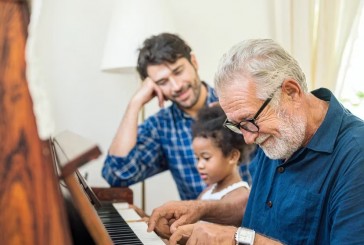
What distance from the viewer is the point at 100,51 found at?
107 inches

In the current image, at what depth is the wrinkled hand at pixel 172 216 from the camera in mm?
1332

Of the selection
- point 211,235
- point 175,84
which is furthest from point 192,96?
point 211,235

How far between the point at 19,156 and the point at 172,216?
856 mm

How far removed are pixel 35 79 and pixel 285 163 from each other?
0.81 metres

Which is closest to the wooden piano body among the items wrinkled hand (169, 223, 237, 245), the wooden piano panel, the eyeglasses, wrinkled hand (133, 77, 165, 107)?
the wooden piano panel

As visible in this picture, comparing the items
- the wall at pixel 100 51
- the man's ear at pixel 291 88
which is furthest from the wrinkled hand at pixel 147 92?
the man's ear at pixel 291 88

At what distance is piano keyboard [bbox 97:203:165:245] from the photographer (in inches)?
47.4

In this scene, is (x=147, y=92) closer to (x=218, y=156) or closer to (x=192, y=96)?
(x=192, y=96)

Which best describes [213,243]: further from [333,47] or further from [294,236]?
[333,47]

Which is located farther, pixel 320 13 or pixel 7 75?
pixel 320 13

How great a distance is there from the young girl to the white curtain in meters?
1.05

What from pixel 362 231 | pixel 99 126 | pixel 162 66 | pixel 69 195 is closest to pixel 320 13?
pixel 162 66

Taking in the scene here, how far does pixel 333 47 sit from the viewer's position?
2639mm

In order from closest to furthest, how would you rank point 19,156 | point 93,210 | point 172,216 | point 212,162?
point 19,156 < point 93,210 < point 172,216 < point 212,162
